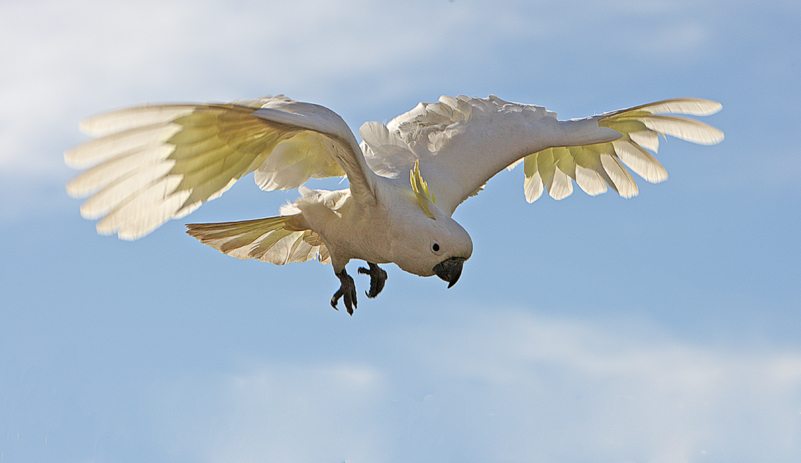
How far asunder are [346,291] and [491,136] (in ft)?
5.22

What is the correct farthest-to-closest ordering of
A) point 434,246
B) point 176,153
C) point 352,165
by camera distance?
point 434,246 → point 352,165 → point 176,153

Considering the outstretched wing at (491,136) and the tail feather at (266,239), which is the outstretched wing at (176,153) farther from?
the tail feather at (266,239)

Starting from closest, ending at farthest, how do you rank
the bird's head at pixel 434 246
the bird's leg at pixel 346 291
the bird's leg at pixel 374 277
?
the bird's head at pixel 434 246 < the bird's leg at pixel 346 291 < the bird's leg at pixel 374 277

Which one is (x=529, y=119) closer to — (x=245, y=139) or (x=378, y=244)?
(x=378, y=244)

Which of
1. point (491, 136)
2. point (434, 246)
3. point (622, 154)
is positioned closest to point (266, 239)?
point (434, 246)

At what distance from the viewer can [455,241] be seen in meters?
4.38

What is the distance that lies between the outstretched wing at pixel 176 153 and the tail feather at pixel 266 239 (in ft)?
3.59

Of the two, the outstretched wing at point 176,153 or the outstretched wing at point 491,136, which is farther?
the outstretched wing at point 491,136

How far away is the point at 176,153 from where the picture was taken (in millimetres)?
3711

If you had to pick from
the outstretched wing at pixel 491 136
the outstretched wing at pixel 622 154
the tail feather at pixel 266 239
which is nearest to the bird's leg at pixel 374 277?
the tail feather at pixel 266 239

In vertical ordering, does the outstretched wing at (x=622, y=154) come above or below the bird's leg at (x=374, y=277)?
above

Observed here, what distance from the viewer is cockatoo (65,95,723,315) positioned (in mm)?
3609

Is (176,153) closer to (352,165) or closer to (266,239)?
(352,165)

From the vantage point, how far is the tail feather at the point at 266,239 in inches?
207
